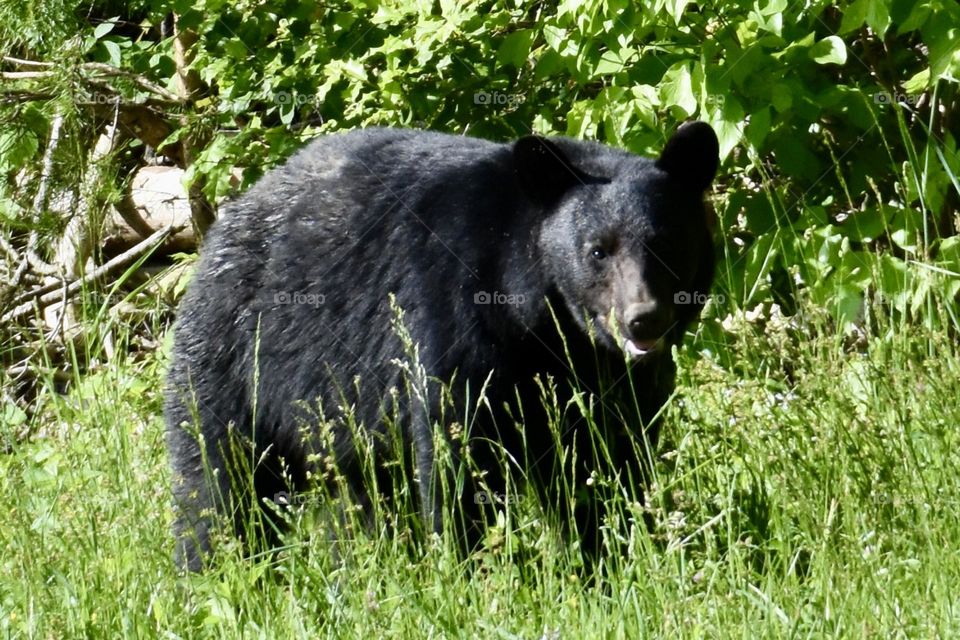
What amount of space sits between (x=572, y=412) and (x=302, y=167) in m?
1.39

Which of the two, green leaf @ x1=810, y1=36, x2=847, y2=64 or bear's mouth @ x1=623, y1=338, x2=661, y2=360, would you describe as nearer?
bear's mouth @ x1=623, y1=338, x2=661, y2=360

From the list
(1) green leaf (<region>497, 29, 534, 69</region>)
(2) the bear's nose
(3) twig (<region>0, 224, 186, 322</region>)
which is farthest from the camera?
(3) twig (<region>0, 224, 186, 322</region>)

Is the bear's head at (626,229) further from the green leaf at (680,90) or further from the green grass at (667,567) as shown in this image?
the green grass at (667,567)

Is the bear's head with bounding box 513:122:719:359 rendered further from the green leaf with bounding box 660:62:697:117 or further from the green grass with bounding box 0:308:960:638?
the green grass with bounding box 0:308:960:638

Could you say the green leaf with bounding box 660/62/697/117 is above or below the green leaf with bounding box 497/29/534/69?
below

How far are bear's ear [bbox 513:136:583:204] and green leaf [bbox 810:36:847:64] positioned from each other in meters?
0.92

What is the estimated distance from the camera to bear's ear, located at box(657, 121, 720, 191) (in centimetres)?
455

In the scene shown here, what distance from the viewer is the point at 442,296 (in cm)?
447

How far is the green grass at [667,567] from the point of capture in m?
2.93

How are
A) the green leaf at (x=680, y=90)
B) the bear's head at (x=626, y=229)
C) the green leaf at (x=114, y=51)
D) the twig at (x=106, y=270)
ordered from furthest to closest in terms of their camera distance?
the twig at (x=106, y=270), the green leaf at (x=114, y=51), the green leaf at (x=680, y=90), the bear's head at (x=626, y=229)

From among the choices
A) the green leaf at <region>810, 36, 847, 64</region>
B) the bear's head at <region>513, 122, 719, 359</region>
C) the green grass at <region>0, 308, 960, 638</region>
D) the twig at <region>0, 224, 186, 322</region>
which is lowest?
the twig at <region>0, 224, 186, 322</region>

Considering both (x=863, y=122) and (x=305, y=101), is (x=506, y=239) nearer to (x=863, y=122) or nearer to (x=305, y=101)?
(x=863, y=122)

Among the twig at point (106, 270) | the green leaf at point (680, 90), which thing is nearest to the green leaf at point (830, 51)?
the green leaf at point (680, 90)

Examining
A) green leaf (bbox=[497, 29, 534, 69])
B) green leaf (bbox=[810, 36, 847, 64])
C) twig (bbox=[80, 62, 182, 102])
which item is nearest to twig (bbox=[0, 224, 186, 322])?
twig (bbox=[80, 62, 182, 102])
